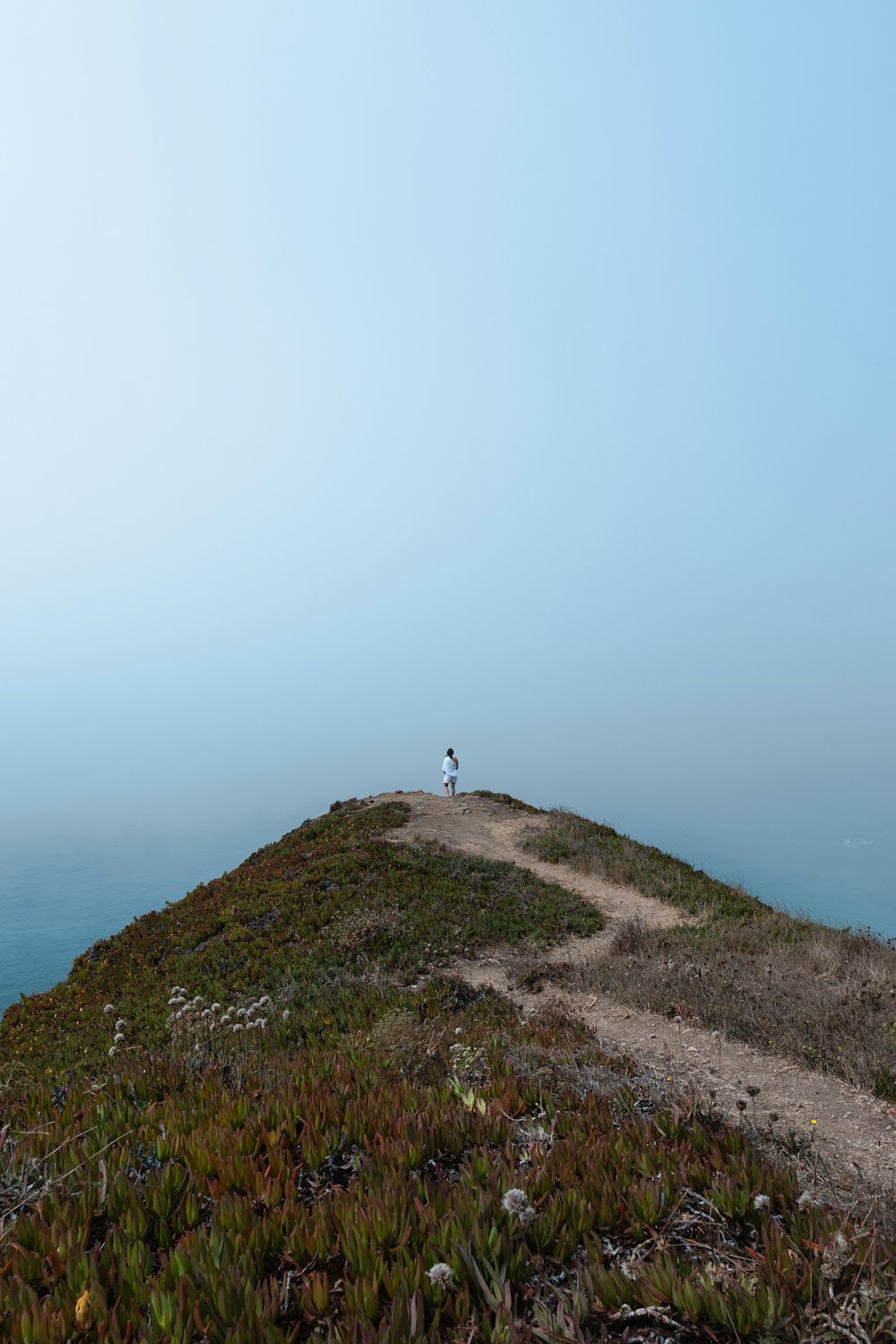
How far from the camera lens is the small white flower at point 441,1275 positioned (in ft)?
7.86

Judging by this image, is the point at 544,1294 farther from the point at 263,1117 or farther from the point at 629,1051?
the point at 629,1051

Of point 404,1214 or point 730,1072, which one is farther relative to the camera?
point 730,1072

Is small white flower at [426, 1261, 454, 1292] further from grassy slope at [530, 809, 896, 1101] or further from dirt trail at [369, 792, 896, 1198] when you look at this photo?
grassy slope at [530, 809, 896, 1101]

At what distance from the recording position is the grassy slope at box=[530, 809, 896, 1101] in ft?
26.6

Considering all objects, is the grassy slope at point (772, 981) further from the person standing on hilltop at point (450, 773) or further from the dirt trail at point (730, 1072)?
the person standing on hilltop at point (450, 773)

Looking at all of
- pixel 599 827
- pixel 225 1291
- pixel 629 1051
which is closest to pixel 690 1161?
pixel 225 1291

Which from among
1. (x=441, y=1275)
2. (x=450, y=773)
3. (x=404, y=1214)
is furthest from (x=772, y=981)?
(x=450, y=773)

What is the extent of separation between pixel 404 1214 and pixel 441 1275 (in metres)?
0.47

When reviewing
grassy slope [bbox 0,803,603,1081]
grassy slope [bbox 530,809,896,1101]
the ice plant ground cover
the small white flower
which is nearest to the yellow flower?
the ice plant ground cover

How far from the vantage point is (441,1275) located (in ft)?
7.89

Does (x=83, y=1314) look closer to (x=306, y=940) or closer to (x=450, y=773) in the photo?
(x=306, y=940)

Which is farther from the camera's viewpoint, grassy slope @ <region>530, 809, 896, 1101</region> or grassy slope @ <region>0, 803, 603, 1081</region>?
grassy slope @ <region>0, 803, 603, 1081</region>

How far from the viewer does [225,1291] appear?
2352mm

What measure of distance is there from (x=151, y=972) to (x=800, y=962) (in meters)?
13.5
